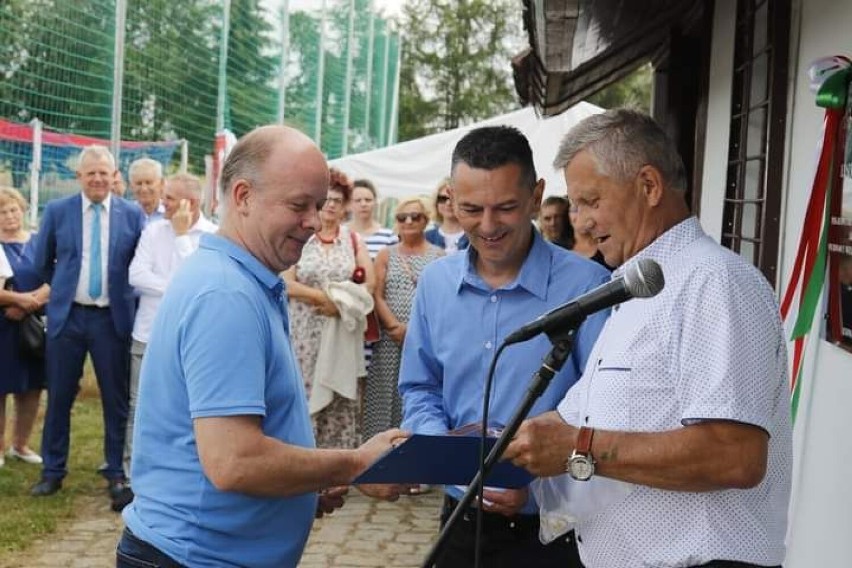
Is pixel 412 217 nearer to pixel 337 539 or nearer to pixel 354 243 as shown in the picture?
pixel 354 243

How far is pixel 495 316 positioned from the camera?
10.9ft

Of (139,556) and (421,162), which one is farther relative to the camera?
(421,162)

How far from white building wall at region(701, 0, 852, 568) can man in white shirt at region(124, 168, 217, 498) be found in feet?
14.1

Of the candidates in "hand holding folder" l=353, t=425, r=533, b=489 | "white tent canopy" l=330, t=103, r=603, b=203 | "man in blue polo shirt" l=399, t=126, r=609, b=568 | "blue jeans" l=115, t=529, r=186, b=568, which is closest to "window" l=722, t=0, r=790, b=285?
"man in blue polo shirt" l=399, t=126, r=609, b=568

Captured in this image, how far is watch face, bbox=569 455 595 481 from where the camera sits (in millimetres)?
2328

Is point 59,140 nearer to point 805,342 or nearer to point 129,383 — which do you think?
point 129,383

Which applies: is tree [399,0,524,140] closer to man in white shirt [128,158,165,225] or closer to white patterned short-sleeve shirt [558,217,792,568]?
man in white shirt [128,158,165,225]

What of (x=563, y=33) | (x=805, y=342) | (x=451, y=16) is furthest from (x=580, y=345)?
(x=451, y=16)

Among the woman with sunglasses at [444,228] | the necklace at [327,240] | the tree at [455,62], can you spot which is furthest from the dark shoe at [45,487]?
the tree at [455,62]

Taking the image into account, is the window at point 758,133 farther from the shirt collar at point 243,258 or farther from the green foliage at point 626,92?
the green foliage at point 626,92

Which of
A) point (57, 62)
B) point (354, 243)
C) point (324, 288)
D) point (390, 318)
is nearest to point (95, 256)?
point (324, 288)

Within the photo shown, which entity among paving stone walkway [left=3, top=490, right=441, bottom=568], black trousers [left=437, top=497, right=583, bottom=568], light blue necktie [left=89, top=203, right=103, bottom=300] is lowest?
paving stone walkway [left=3, top=490, right=441, bottom=568]

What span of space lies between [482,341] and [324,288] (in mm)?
4764

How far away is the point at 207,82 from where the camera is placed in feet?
45.0
